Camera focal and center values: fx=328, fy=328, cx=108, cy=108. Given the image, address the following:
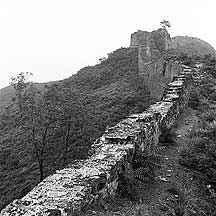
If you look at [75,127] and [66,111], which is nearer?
[66,111]

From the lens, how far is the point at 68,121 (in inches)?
816

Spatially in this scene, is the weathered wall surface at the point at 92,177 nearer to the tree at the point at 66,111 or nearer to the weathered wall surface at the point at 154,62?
the tree at the point at 66,111

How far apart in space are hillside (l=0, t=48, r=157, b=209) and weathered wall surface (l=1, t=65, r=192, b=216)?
773 centimetres

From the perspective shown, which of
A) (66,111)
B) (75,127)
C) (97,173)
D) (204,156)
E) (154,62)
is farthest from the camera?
(154,62)

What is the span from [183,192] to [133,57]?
34497mm

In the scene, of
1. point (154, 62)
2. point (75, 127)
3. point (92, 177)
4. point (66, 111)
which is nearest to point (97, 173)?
point (92, 177)

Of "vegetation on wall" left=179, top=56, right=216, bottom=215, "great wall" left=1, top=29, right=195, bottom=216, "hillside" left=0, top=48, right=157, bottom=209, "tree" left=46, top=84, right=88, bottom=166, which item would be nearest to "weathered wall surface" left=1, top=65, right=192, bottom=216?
"great wall" left=1, top=29, right=195, bottom=216

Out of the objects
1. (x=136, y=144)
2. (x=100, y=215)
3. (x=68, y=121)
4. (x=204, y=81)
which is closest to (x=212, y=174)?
(x=136, y=144)

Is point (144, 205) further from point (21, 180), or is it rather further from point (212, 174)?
point (21, 180)

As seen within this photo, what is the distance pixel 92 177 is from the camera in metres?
5.18

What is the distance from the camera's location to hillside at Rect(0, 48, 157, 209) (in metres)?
19.8

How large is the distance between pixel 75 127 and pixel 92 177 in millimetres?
18284

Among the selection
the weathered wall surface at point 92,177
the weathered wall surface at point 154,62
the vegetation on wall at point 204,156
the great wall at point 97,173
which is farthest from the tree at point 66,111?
the weathered wall surface at point 92,177

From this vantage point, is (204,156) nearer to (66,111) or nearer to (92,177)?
(92,177)
